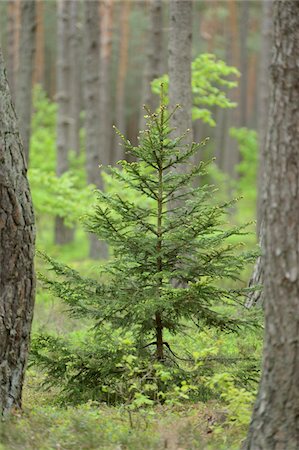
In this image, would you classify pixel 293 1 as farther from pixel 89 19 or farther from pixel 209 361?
pixel 89 19

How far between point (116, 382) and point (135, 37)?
1706 inches

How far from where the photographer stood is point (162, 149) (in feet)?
25.9

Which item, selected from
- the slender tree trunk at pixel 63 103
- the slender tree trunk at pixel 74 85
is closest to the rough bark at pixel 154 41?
the slender tree trunk at pixel 63 103

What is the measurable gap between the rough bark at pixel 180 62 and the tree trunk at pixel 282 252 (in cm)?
709

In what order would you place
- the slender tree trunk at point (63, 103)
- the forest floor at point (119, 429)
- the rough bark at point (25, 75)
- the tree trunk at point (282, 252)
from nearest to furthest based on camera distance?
the tree trunk at point (282, 252), the forest floor at point (119, 429), the rough bark at point (25, 75), the slender tree trunk at point (63, 103)

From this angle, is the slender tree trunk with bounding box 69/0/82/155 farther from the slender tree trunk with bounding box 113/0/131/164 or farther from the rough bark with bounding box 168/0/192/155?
the rough bark with bounding box 168/0/192/155

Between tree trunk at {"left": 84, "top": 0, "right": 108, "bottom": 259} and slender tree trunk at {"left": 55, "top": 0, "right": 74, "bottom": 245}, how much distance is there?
140 cm

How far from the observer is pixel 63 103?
23094 mm

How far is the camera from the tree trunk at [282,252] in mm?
5520

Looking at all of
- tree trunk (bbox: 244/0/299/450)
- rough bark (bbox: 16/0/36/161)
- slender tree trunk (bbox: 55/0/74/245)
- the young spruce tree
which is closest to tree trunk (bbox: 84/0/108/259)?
slender tree trunk (bbox: 55/0/74/245)

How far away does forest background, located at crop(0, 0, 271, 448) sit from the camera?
267 inches

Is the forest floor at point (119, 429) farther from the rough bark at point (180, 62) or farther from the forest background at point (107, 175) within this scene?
the rough bark at point (180, 62)

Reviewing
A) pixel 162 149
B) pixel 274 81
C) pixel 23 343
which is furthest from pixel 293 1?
pixel 23 343

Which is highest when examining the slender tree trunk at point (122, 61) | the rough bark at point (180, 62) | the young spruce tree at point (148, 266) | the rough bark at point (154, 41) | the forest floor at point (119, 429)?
the slender tree trunk at point (122, 61)
